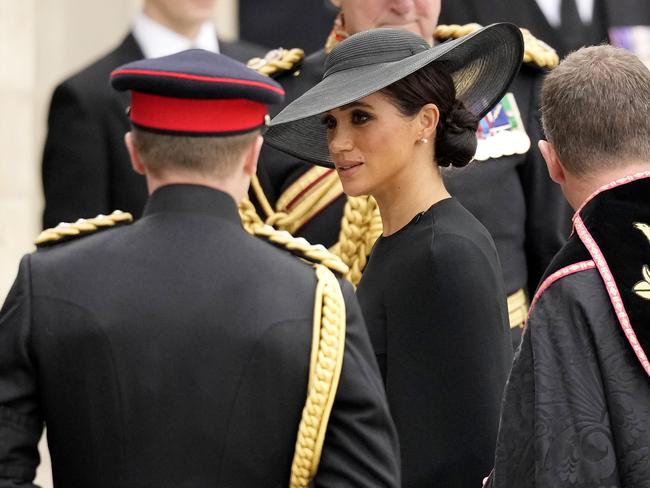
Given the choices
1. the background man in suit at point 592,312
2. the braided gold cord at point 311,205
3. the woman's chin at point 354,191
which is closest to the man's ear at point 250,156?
the background man in suit at point 592,312

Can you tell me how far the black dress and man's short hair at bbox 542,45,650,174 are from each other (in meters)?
0.47

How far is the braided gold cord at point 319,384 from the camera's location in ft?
10.2

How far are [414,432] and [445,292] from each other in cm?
30

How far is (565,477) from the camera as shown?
316 cm

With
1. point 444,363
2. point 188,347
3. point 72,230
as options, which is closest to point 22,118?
point 444,363

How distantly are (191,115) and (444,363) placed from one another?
2.87 feet

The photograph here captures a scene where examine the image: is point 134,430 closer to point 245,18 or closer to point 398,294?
point 398,294

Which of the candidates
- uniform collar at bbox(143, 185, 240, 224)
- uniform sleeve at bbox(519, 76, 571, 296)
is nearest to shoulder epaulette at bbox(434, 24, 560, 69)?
uniform sleeve at bbox(519, 76, 571, 296)

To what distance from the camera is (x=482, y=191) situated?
4.61 metres

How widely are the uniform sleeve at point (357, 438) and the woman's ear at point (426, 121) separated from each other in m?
0.93

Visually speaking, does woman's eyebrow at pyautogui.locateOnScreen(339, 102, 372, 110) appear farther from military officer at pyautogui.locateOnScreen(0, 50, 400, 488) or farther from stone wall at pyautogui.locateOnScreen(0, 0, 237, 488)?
stone wall at pyautogui.locateOnScreen(0, 0, 237, 488)

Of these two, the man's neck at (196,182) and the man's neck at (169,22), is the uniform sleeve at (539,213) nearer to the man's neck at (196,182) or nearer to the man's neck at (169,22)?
the man's neck at (169,22)

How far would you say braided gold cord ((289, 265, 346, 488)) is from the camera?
10.2 ft

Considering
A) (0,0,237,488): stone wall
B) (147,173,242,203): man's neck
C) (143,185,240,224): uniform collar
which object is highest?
(147,173,242,203): man's neck
